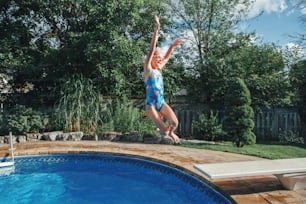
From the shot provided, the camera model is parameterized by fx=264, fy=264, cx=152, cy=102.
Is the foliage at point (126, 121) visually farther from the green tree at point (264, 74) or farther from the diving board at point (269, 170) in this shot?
the diving board at point (269, 170)

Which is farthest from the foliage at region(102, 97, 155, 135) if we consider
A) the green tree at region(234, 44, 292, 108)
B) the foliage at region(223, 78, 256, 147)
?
the green tree at region(234, 44, 292, 108)

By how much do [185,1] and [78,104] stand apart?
5.97 metres

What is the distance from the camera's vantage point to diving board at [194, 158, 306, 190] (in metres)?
3.43

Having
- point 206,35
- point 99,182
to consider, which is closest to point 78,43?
point 206,35

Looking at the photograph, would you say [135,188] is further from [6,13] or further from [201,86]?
[6,13]

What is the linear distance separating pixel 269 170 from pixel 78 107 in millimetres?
6332

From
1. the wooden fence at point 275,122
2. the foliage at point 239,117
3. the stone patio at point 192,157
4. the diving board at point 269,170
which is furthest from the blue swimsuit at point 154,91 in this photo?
the wooden fence at point 275,122

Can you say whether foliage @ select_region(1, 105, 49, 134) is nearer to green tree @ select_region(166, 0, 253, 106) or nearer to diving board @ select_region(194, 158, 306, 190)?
green tree @ select_region(166, 0, 253, 106)

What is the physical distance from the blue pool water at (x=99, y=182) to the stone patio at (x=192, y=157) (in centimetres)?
15

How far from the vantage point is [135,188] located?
17.0ft

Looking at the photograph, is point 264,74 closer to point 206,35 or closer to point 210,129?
point 206,35

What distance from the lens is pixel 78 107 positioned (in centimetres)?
842

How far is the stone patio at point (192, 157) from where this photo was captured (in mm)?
3545

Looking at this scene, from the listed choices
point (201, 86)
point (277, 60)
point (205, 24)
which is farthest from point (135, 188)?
point (205, 24)
